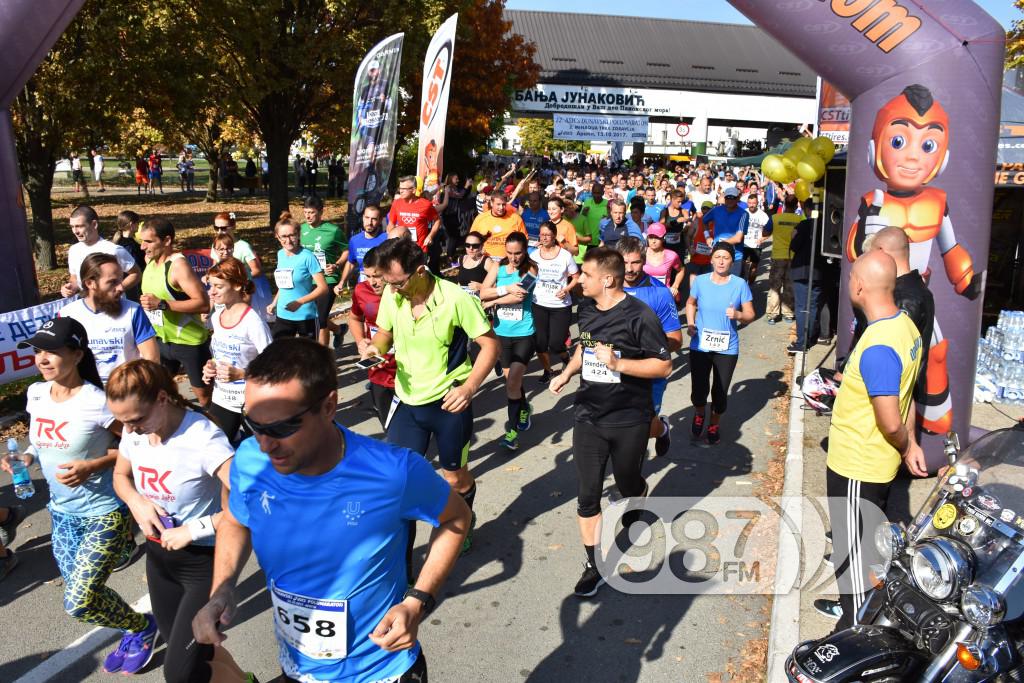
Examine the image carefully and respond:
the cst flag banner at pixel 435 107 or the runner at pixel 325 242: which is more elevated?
the cst flag banner at pixel 435 107

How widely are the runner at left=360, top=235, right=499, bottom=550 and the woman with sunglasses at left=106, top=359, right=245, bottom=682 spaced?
151 cm

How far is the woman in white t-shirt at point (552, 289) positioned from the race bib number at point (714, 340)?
1.54 m

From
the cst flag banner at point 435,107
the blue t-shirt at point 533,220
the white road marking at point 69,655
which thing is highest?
the cst flag banner at point 435,107

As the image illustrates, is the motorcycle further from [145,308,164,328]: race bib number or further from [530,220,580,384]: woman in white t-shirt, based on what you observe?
[145,308,164,328]: race bib number

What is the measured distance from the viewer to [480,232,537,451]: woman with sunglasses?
7.43 m

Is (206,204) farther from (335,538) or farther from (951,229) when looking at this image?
(335,538)

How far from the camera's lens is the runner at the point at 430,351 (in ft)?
15.9

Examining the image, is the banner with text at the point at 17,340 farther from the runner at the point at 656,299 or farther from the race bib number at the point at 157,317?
the runner at the point at 656,299

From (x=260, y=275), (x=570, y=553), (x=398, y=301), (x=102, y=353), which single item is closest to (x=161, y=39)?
(x=260, y=275)

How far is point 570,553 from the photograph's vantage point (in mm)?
5445

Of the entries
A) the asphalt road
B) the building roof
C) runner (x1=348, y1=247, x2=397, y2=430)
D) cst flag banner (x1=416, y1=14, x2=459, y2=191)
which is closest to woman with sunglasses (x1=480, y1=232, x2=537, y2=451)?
the asphalt road

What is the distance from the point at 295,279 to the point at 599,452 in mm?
4244

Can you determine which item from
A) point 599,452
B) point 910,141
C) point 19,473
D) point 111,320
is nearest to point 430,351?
point 599,452

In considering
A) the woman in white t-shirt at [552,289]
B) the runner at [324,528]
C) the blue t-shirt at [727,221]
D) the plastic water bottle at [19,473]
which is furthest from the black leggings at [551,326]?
the runner at [324,528]
